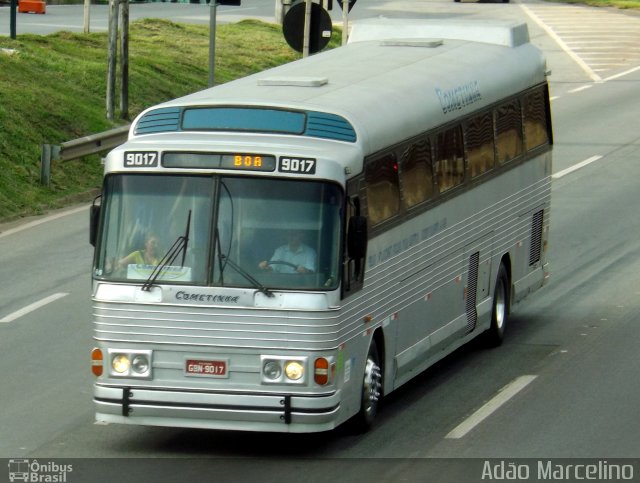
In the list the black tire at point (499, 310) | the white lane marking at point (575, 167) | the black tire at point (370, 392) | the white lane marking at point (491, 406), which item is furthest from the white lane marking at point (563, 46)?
the black tire at point (370, 392)

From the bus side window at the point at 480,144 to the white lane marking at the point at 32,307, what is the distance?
5.07 meters

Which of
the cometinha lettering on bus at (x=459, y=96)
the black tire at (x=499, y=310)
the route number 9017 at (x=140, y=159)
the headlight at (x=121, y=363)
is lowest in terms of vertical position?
the black tire at (x=499, y=310)

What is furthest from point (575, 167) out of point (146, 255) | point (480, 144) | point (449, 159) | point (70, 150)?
point (146, 255)

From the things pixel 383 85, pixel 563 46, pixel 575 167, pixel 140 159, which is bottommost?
pixel 563 46

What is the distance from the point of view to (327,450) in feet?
39.3

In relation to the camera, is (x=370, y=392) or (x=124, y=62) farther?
(x=124, y=62)

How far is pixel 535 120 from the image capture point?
17.5 metres

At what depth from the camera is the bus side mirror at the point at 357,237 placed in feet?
37.4

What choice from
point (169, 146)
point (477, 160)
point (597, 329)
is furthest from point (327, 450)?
point (597, 329)

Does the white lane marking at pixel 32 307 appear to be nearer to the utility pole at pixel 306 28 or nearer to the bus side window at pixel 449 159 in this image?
the bus side window at pixel 449 159

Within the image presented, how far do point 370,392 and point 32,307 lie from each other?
5.89 meters

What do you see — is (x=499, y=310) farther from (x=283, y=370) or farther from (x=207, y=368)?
(x=207, y=368)

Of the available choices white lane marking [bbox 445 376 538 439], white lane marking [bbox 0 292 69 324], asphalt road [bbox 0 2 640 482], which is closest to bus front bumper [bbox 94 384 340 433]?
asphalt road [bbox 0 2 640 482]

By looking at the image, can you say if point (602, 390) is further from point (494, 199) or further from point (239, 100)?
point (239, 100)
